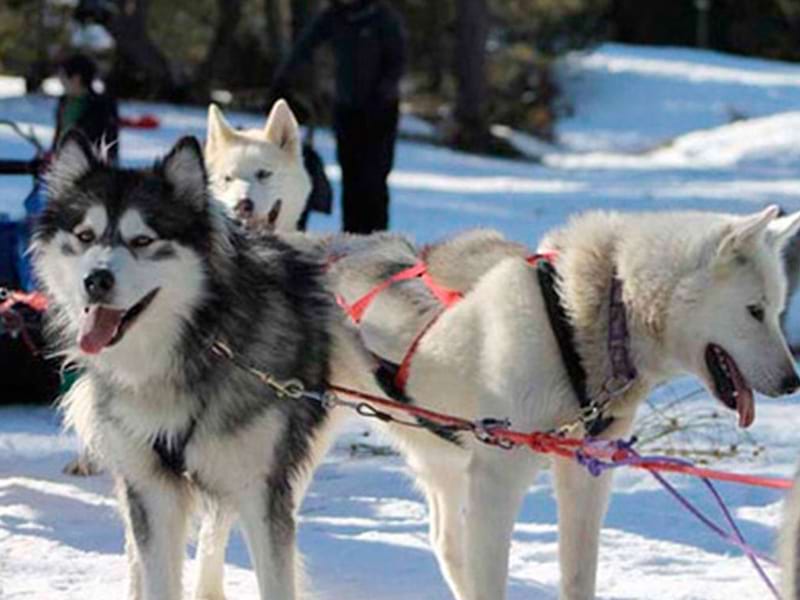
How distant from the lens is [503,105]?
23.6 m

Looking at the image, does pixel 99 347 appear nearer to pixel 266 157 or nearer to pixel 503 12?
pixel 266 157

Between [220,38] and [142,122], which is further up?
[220,38]

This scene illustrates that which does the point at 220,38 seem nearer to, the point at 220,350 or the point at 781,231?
the point at 220,350

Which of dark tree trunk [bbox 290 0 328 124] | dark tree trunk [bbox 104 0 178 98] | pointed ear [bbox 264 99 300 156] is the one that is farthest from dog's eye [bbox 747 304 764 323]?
dark tree trunk [bbox 104 0 178 98]

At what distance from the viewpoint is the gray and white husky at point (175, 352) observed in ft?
10.6

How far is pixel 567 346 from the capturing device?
3377mm

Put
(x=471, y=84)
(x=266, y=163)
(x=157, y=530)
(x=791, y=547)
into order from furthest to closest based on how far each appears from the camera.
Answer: (x=471, y=84)
(x=266, y=163)
(x=157, y=530)
(x=791, y=547)

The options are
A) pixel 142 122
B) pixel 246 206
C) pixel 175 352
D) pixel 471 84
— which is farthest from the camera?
pixel 471 84

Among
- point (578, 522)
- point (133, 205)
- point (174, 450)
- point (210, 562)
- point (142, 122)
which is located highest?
point (133, 205)

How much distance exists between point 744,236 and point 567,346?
42cm

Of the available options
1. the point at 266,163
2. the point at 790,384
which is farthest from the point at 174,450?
the point at 266,163

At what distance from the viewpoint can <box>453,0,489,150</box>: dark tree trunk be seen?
19.4m

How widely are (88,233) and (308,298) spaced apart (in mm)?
558

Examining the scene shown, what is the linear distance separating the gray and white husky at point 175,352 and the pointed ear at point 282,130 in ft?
7.41
